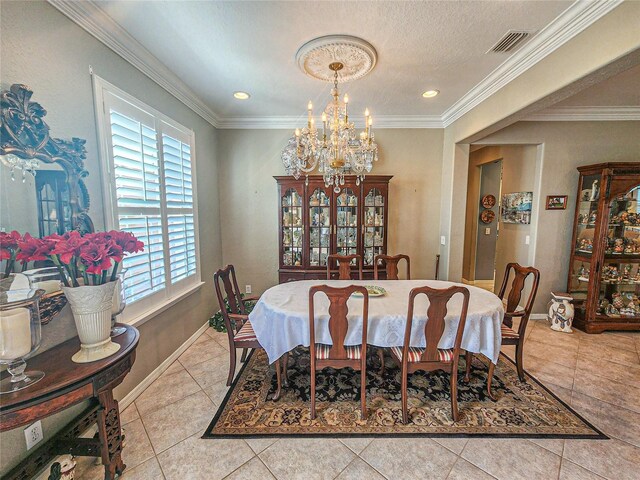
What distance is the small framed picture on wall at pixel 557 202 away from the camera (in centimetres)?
359

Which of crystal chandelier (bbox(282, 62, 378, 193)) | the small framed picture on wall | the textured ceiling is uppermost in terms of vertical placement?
the textured ceiling

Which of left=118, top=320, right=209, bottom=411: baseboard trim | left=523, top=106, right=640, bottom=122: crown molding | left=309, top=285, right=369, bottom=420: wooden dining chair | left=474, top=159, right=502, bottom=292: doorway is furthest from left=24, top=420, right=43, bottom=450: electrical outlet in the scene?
left=474, top=159, right=502, bottom=292: doorway

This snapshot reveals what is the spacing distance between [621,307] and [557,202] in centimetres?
154

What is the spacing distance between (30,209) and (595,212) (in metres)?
5.43

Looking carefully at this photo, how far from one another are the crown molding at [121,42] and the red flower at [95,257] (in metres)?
1.52

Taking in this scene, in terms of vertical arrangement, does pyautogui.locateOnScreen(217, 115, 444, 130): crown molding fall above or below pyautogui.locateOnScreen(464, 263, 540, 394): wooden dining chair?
above

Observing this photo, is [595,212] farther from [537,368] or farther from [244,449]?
[244,449]

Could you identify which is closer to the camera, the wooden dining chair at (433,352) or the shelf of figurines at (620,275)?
the wooden dining chair at (433,352)

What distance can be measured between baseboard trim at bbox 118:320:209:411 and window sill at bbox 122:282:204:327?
21.2 inches

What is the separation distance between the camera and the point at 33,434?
143 centimetres

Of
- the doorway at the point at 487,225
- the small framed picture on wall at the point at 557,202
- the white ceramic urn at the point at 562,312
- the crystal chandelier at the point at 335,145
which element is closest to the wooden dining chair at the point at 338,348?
the crystal chandelier at the point at 335,145

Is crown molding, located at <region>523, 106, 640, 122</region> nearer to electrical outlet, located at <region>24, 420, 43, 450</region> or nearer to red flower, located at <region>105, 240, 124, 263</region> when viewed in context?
red flower, located at <region>105, 240, 124, 263</region>

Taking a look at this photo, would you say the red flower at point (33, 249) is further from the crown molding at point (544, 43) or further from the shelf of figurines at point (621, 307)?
the shelf of figurines at point (621, 307)

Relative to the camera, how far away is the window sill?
7.03ft
